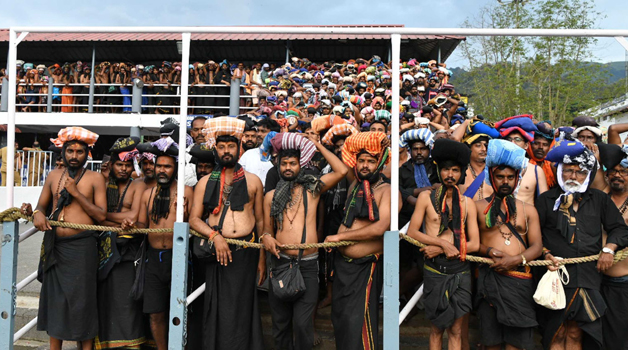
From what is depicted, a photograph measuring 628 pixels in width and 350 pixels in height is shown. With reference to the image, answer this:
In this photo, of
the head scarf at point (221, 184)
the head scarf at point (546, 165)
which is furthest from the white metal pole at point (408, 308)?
the head scarf at point (546, 165)

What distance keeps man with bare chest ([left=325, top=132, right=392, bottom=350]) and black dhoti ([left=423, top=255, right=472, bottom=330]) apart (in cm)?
45

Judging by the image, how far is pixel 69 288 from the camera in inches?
155

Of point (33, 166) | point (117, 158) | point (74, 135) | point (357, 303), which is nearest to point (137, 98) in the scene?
point (33, 166)

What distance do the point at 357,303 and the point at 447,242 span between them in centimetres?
89

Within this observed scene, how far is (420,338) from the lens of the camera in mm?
4453

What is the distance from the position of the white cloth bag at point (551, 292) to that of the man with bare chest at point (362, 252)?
124cm

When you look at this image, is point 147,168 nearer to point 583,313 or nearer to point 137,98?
point 583,313

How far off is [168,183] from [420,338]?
2.91m

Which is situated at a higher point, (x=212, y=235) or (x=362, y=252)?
(x=212, y=235)

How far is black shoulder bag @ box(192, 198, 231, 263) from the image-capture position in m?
3.71

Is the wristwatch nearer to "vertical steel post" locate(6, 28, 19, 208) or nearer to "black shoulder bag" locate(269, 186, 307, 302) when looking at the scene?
"black shoulder bag" locate(269, 186, 307, 302)

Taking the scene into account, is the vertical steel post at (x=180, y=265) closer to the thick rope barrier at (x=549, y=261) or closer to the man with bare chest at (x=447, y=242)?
the thick rope barrier at (x=549, y=261)

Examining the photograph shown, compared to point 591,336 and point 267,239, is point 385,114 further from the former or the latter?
point 591,336

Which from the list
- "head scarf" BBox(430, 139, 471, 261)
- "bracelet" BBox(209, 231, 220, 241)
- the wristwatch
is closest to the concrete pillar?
"bracelet" BBox(209, 231, 220, 241)
